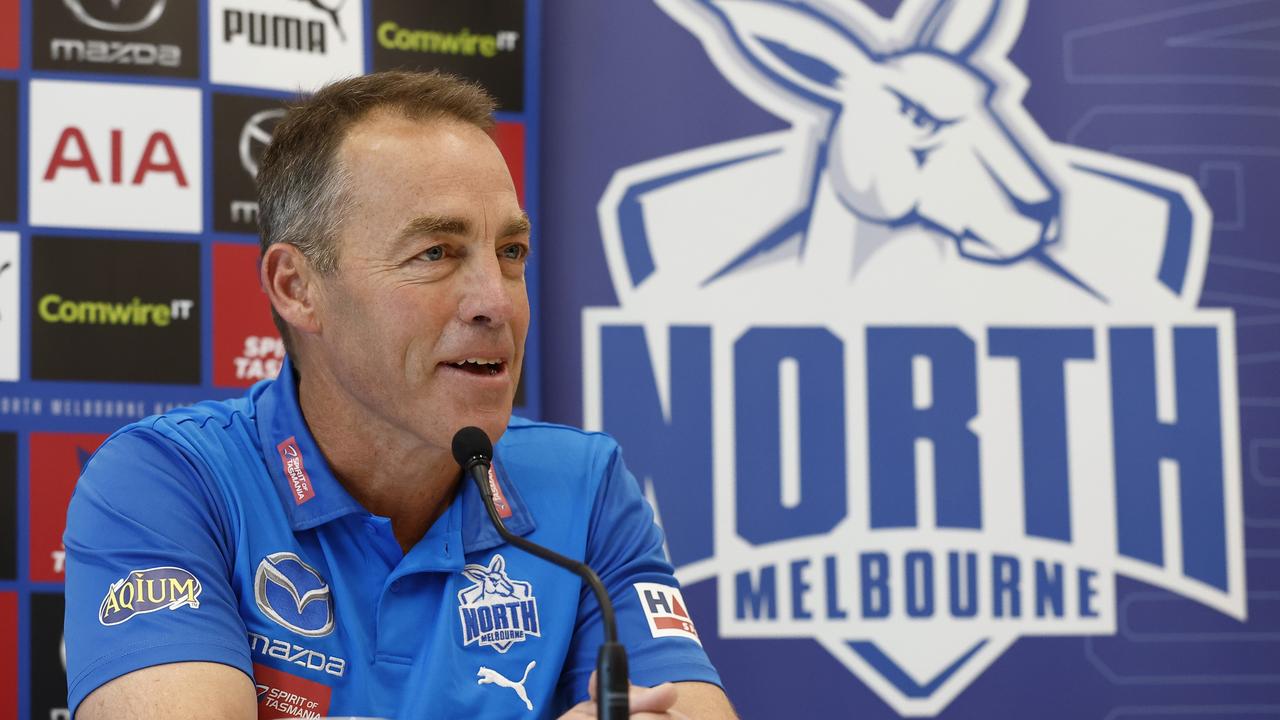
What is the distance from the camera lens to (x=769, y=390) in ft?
7.50

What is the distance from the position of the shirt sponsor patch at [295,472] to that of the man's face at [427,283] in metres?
0.09

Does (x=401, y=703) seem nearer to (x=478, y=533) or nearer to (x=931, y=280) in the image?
(x=478, y=533)

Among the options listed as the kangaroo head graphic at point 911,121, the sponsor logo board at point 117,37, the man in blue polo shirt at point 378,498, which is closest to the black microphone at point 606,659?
the man in blue polo shirt at point 378,498

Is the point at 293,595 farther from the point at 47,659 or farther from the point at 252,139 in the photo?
the point at 252,139

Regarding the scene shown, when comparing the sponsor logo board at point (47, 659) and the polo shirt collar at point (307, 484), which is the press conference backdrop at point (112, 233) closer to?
the sponsor logo board at point (47, 659)

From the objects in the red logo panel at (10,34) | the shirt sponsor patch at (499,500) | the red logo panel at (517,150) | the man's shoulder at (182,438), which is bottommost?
the shirt sponsor patch at (499,500)

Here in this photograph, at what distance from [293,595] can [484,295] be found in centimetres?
36

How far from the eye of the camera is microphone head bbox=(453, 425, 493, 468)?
1.14m

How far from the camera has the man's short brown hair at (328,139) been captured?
1.37 metres

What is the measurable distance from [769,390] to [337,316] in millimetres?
1075

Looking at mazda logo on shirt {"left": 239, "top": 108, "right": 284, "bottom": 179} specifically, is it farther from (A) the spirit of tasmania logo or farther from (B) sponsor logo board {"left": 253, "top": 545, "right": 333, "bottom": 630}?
(B) sponsor logo board {"left": 253, "top": 545, "right": 333, "bottom": 630}

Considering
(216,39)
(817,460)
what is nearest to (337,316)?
(216,39)

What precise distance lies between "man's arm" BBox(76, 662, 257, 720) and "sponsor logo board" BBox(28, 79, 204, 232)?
1.13m

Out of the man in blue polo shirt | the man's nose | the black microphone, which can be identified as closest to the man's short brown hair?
the man in blue polo shirt
